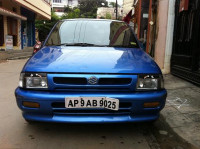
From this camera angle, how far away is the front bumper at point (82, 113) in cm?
258

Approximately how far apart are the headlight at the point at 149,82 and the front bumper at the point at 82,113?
0.07 metres

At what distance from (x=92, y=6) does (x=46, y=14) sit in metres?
42.1

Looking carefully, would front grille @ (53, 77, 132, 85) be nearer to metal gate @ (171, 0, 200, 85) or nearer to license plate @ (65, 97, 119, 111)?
license plate @ (65, 97, 119, 111)

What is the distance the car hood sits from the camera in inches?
106

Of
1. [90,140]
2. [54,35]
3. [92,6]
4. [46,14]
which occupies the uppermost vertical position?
[92,6]

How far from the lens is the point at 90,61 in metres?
2.85

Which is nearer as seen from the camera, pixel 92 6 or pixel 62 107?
pixel 62 107

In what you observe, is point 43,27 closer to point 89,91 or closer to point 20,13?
point 20,13

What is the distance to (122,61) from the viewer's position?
2.95 m

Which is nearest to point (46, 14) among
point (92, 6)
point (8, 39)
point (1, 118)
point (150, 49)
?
point (8, 39)

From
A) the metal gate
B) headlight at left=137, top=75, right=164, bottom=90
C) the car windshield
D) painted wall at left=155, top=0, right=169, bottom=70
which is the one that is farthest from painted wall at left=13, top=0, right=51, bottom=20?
headlight at left=137, top=75, right=164, bottom=90

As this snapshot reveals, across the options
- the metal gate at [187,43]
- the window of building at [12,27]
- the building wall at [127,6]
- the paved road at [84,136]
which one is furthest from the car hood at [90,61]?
the building wall at [127,6]

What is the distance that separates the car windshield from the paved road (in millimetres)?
1337

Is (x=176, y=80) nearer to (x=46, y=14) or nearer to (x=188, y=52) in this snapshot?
(x=188, y=52)
